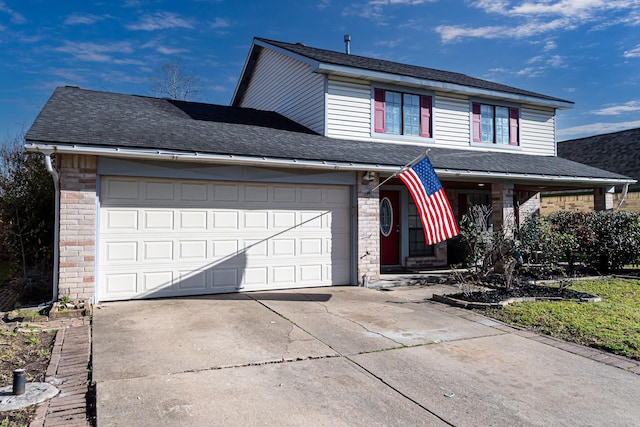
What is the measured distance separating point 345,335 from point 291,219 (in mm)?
3976

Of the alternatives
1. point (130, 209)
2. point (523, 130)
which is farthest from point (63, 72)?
point (523, 130)

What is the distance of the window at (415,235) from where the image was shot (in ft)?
44.4

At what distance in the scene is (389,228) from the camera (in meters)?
13.2

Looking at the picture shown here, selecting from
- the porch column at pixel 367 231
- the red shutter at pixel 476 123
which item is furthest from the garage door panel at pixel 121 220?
the red shutter at pixel 476 123

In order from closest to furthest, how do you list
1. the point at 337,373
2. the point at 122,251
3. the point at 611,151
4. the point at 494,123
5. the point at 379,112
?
the point at 337,373 → the point at 122,251 → the point at 379,112 → the point at 494,123 → the point at 611,151

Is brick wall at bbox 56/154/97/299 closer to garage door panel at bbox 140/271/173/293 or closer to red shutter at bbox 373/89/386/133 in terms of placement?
garage door panel at bbox 140/271/173/293

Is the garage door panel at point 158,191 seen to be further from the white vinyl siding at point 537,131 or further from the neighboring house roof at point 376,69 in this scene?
the white vinyl siding at point 537,131

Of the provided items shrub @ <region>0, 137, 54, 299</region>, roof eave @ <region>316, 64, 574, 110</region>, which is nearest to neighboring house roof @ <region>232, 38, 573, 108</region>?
roof eave @ <region>316, 64, 574, 110</region>

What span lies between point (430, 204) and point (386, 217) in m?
4.84

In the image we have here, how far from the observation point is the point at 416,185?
8.48 metres

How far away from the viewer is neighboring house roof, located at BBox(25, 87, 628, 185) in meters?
7.62

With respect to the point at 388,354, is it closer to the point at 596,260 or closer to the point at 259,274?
the point at 259,274

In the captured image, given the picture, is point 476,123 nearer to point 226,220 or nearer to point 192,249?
point 226,220

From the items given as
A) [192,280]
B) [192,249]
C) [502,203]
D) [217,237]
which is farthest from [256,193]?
[502,203]
